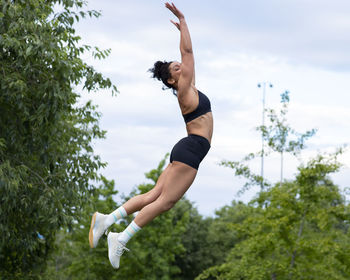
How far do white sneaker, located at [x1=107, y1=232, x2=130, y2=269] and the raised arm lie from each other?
1.25 metres

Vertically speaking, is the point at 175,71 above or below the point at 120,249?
above

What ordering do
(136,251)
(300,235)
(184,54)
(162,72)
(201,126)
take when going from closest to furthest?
(184,54)
(201,126)
(162,72)
(300,235)
(136,251)

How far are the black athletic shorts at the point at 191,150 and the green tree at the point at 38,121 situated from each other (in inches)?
181

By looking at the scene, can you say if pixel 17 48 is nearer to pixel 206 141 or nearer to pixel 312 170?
pixel 206 141

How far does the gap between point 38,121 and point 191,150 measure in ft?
18.2

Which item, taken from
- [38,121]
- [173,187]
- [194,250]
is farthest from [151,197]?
[194,250]

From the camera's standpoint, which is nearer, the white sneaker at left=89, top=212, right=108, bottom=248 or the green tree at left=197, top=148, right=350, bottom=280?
the white sneaker at left=89, top=212, right=108, bottom=248

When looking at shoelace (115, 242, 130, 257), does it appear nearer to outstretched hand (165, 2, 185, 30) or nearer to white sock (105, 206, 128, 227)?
white sock (105, 206, 128, 227)

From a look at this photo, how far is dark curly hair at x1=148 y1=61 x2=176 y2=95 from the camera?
442cm

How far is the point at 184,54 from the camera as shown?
420 centimetres

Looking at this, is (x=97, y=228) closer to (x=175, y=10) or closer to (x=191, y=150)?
(x=191, y=150)

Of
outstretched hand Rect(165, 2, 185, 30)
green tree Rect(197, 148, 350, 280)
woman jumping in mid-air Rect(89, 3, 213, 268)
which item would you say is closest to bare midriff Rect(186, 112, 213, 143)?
woman jumping in mid-air Rect(89, 3, 213, 268)

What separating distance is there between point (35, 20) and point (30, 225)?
4.05 m

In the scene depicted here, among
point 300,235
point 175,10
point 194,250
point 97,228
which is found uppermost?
point 194,250
